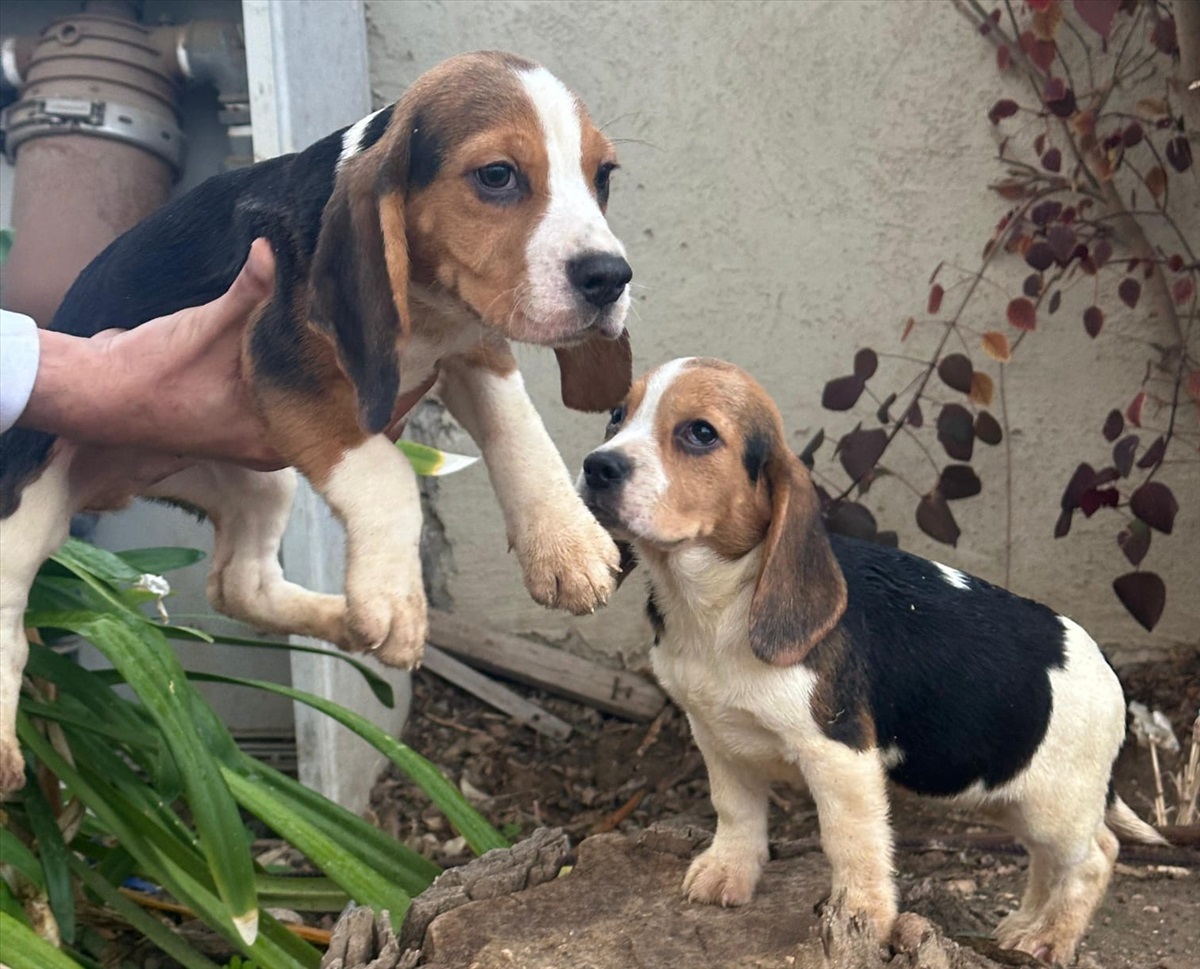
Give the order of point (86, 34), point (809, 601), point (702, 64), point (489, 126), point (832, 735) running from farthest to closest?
point (702, 64) → point (832, 735) → point (809, 601) → point (86, 34) → point (489, 126)

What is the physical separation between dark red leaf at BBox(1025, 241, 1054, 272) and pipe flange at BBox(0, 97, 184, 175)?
7.50ft

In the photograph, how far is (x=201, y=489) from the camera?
1191 mm

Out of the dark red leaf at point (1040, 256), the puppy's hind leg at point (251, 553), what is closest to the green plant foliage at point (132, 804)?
the puppy's hind leg at point (251, 553)

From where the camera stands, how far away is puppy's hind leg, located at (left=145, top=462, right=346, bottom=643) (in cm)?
117

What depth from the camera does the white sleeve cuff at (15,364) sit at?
0.90 m

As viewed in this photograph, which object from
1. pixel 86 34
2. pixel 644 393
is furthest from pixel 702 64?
pixel 86 34

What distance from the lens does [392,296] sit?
817mm

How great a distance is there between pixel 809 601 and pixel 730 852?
0.53m

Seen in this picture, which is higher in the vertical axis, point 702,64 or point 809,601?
point 702,64

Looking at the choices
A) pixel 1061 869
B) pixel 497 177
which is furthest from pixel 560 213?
pixel 1061 869

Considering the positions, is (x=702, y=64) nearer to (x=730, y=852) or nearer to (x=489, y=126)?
(x=730, y=852)

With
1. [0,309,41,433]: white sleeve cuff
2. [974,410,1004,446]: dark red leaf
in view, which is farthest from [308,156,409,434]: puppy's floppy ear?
[974,410,1004,446]: dark red leaf

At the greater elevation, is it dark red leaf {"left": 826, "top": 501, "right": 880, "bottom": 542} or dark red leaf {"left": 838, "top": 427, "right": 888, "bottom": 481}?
dark red leaf {"left": 838, "top": 427, "right": 888, "bottom": 481}

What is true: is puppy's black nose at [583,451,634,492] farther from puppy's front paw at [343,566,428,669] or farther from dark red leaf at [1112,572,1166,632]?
dark red leaf at [1112,572,1166,632]
